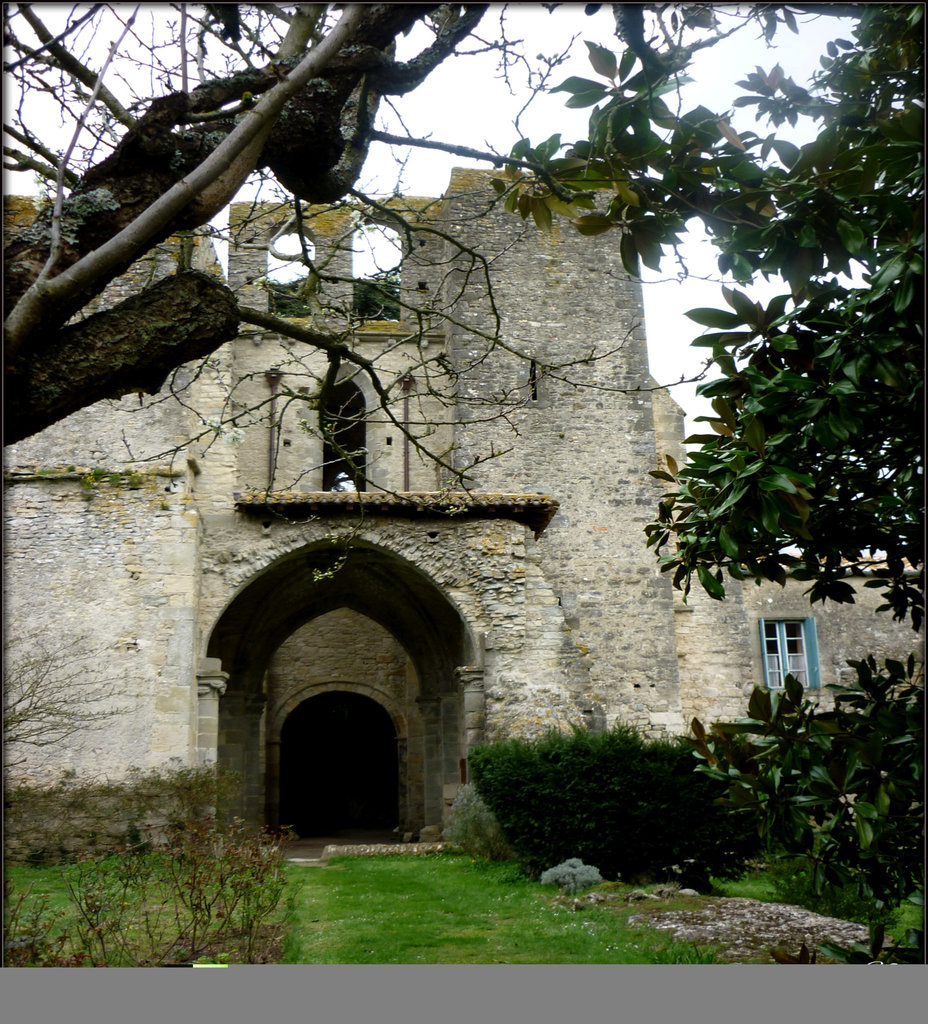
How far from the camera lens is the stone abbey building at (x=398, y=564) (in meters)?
10.8

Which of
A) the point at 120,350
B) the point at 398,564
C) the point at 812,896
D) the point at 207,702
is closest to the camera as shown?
the point at 120,350

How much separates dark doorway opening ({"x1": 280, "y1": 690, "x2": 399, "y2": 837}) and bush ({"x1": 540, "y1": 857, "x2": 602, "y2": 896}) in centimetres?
1297

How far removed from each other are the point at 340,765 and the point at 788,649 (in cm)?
1056

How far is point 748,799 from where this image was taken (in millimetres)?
3465

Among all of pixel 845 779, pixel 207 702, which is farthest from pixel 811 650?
pixel 845 779

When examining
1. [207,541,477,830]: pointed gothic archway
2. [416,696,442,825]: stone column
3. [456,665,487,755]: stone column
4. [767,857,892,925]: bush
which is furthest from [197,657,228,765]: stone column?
[767,857,892,925]: bush

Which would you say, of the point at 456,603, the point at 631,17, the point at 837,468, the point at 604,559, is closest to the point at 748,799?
the point at 837,468

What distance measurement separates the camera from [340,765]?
2142 cm

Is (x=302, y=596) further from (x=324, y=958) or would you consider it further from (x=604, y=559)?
(x=324, y=958)

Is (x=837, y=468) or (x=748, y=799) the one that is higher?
(x=837, y=468)

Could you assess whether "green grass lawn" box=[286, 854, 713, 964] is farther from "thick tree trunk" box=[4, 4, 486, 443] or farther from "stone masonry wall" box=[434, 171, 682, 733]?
"stone masonry wall" box=[434, 171, 682, 733]

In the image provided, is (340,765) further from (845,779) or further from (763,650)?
(845,779)

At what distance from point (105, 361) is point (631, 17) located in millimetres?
2320

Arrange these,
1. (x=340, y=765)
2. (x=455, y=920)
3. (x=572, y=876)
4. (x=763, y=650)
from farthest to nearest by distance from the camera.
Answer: (x=340, y=765) → (x=763, y=650) → (x=572, y=876) → (x=455, y=920)
